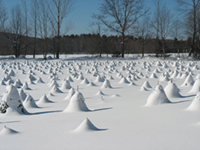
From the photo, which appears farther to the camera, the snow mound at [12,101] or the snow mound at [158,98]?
the snow mound at [158,98]

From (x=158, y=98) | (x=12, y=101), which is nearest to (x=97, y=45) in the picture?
(x=158, y=98)

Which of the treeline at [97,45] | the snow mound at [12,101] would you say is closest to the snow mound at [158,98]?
the snow mound at [12,101]

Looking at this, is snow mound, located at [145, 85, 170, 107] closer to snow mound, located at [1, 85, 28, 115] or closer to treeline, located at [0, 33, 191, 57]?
snow mound, located at [1, 85, 28, 115]

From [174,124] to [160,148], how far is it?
897 millimetres

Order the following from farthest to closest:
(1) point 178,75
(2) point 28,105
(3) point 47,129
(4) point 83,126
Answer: (1) point 178,75 → (2) point 28,105 → (3) point 47,129 → (4) point 83,126

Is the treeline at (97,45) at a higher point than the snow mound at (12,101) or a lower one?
higher

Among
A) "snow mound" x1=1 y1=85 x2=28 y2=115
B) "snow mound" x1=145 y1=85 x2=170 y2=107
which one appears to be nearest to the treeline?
"snow mound" x1=145 y1=85 x2=170 y2=107

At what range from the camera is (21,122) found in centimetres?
362

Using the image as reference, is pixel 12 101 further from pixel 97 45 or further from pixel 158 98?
pixel 97 45

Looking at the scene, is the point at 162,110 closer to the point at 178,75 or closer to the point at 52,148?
the point at 52,148

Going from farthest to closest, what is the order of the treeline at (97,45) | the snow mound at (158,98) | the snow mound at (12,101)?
1. the treeline at (97,45)
2. the snow mound at (158,98)
3. the snow mound at (12,101)

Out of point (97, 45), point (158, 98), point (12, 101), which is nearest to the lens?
point (12, 101)

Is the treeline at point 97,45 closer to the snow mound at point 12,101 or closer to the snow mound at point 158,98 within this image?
the snow mound at point 158,98

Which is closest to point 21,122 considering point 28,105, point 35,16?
point 28,105
